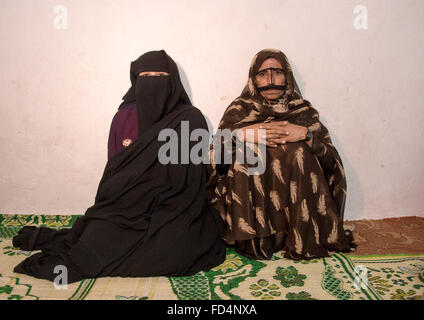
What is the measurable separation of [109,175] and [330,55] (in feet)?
6.12

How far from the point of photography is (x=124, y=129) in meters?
2.49

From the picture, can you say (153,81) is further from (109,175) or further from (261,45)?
(261,45)

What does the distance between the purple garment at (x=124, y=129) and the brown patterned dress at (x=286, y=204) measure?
0.53 m

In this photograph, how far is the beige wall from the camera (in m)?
2.85

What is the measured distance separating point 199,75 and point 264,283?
5.27ft

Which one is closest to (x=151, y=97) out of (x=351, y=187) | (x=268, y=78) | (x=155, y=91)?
(x=155, y=91)

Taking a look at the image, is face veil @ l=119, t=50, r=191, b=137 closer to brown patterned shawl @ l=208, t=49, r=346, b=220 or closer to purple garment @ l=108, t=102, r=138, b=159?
purple garment @ l=108, t=102, r=138, b=159

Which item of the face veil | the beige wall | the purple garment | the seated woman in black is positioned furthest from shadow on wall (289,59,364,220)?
the purple garment

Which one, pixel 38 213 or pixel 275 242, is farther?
pixel 38 213

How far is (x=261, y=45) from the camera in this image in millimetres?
2898

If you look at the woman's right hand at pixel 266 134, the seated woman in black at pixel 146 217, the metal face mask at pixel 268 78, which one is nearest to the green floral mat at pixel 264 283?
the seated woman in black at pixel 146 217

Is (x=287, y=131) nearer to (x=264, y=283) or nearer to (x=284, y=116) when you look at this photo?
(x=284, y=116)

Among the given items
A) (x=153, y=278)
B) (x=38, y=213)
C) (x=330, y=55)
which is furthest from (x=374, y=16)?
(x=38, y=213)

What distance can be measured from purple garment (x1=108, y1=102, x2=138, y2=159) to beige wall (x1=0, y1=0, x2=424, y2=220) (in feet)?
1.61
